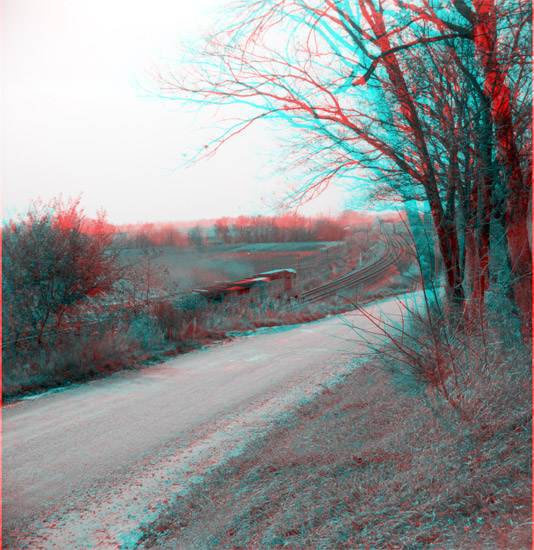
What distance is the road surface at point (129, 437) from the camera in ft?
13.8

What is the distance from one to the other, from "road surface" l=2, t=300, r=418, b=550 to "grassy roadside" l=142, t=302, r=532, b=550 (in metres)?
0.48

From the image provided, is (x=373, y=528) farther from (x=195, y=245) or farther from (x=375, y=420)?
(x=195, y=245)

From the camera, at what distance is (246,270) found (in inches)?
1718

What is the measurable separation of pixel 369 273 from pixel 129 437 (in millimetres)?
23605

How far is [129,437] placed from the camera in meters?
6.09

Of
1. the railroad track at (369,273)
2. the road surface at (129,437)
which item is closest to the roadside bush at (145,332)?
the road surface at (129,437)

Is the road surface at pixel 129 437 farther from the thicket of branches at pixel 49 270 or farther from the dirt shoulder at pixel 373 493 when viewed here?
the thicket of branches at pixel 49 270

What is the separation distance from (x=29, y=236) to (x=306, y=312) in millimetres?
10996

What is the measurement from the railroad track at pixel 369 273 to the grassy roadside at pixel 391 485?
1.26 meters

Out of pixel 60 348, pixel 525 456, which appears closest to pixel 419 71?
pixel 525 456

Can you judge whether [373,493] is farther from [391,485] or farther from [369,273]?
[369,273]

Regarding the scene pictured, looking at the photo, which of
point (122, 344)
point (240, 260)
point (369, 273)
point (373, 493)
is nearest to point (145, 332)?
point (122, 344)

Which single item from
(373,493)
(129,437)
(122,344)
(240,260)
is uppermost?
(240,260)

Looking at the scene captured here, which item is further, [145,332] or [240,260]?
[240,260]
